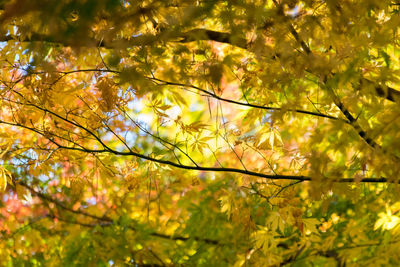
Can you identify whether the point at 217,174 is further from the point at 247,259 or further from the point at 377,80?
the point at 377,80

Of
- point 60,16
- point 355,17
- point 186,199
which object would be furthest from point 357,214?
point 60,16

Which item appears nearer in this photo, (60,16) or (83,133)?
(60,16)

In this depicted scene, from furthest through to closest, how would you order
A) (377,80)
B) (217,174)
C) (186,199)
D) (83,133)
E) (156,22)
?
(186,199) → (217,174) → (83,133) → (156,22) → (377,80)

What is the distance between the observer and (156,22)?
166cm

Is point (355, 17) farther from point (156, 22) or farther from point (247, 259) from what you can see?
point (247, 259)

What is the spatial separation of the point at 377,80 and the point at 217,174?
197 centimetres

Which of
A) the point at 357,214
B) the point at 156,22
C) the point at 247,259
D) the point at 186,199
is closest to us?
the point at 156,22

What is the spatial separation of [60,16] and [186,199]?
313 centimetres

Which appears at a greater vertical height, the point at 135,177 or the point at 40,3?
the point at 135,177

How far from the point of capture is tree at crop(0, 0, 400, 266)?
4.30ft

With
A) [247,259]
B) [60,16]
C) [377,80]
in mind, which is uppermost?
[377,80]

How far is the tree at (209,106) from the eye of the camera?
131 cm

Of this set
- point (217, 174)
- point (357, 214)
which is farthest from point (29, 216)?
point (357, 214)

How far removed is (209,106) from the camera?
177cm
